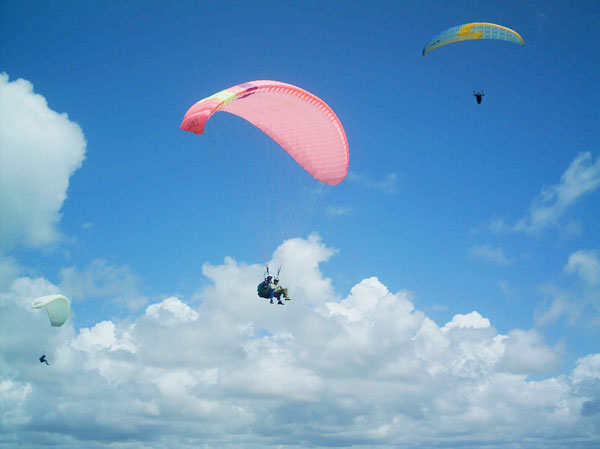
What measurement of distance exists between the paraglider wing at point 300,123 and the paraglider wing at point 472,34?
6.30m

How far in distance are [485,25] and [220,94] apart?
13412 millimetres

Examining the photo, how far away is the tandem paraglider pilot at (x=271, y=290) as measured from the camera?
25.0 metres

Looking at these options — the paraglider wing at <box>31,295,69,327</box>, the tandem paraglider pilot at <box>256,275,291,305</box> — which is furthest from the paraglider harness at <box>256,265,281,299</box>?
the paraglider wing at <box>31,295,69,327</box>

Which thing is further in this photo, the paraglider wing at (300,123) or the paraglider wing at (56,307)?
the paraglider wing at (56,307)

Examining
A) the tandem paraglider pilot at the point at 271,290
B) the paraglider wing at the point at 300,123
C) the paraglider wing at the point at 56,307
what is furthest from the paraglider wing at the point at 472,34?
the paraglider wing at the point at 56,307

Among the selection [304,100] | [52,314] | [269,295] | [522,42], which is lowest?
[269,295]

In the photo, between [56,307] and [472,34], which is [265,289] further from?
[56,307]

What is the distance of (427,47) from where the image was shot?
27.4 metres

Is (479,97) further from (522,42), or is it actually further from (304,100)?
(304,100)

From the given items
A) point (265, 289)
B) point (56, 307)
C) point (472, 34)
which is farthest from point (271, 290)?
point (56, 307)

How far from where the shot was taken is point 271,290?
25.0 metres

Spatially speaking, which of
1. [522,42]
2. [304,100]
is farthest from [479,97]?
[304,100]

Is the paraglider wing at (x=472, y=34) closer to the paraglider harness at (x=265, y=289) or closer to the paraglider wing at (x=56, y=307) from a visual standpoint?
the paraglider harness at (x=265, y=289)

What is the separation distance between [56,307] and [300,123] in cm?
3051
